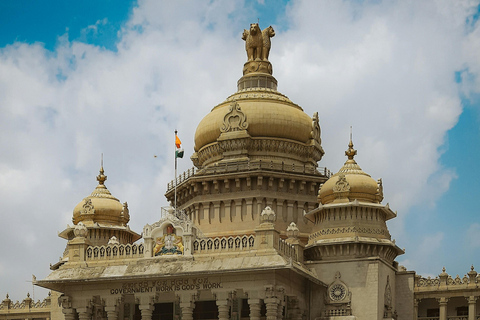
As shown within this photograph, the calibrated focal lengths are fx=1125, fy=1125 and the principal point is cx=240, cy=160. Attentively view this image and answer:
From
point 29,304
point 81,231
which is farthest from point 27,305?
point 81,231

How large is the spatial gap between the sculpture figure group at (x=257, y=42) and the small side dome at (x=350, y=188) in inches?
522

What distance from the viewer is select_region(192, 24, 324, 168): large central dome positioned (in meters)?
71.7

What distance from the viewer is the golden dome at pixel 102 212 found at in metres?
71.6

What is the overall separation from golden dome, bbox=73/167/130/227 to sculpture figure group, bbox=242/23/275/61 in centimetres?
1339

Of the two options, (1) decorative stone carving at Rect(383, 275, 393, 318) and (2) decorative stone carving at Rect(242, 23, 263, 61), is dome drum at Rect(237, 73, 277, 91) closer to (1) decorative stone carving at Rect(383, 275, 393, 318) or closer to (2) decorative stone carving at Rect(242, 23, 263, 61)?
(2) decorative stone carving at Rect(242, 23, 263, 61)

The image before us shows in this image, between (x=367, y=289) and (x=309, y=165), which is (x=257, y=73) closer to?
(x=309, y=165)

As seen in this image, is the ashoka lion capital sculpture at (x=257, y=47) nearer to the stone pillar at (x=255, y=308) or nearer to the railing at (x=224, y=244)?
the railing at (x=224, y=244)

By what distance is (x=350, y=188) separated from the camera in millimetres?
64812

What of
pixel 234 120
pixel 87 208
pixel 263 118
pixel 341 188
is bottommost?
pixel 87 208

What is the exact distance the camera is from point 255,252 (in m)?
60.2

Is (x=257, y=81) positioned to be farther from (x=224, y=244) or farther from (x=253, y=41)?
(x=224, y=244)

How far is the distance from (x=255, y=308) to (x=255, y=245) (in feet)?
11.2

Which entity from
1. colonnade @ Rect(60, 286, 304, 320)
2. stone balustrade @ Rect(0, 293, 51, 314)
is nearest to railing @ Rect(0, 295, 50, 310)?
stone balustrade @ Rect(0, 293, 51, 314)

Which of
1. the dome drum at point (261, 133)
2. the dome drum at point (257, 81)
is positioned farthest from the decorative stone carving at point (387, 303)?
the dome drum at point (257, 81)
